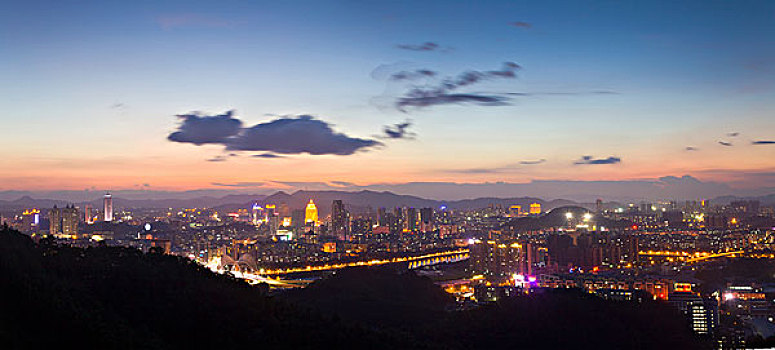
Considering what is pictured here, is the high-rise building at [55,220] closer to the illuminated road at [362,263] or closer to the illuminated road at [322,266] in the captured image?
the illuminated road at [322,266]

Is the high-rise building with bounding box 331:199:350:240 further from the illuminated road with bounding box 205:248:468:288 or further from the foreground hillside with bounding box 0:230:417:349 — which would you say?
the foreground hillside with bounding box 0:230:417:349

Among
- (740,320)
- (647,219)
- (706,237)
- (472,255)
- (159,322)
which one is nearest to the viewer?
(159,322)

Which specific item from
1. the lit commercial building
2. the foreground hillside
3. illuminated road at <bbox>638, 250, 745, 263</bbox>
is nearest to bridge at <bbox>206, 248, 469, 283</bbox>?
illuminated road at <bbox>638, 250, 745, 263</bbox>

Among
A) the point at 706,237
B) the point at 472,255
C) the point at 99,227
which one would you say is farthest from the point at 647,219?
the point at 99,227

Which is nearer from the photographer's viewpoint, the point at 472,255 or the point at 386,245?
the point at 472,255

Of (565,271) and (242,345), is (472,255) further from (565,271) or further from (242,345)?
(242,345)

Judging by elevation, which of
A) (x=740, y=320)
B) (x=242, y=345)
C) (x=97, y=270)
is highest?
(x=97, y=270)
